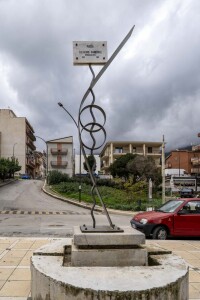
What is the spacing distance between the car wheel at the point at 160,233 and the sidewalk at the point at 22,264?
3.03 ft

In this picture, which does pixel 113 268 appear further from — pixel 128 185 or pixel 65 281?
pixel 128 185

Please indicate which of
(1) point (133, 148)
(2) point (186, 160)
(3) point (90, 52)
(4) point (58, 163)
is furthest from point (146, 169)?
(2) point (186, 160)

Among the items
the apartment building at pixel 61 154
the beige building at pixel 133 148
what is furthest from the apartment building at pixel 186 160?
the apartment building at pixel 61 154

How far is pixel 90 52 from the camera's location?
5.74 m

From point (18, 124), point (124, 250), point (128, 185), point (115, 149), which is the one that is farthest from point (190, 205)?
point (18, 124)

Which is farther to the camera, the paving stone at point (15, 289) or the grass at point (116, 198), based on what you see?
the grass at point (116, 198)

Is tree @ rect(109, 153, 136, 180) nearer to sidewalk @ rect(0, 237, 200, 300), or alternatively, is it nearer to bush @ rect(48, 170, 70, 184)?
bush @ rect(48, 170, 70, 184)

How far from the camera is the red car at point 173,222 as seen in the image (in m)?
11.7

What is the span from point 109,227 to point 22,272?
227 centimetres

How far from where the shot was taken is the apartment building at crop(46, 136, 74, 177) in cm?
7869

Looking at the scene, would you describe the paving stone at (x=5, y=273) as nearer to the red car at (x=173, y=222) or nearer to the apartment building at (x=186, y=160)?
the red car at (x=173, y=222)

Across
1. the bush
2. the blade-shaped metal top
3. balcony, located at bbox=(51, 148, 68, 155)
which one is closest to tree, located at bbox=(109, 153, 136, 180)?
the bush

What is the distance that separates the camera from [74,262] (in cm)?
466

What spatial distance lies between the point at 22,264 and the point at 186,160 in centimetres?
9145
